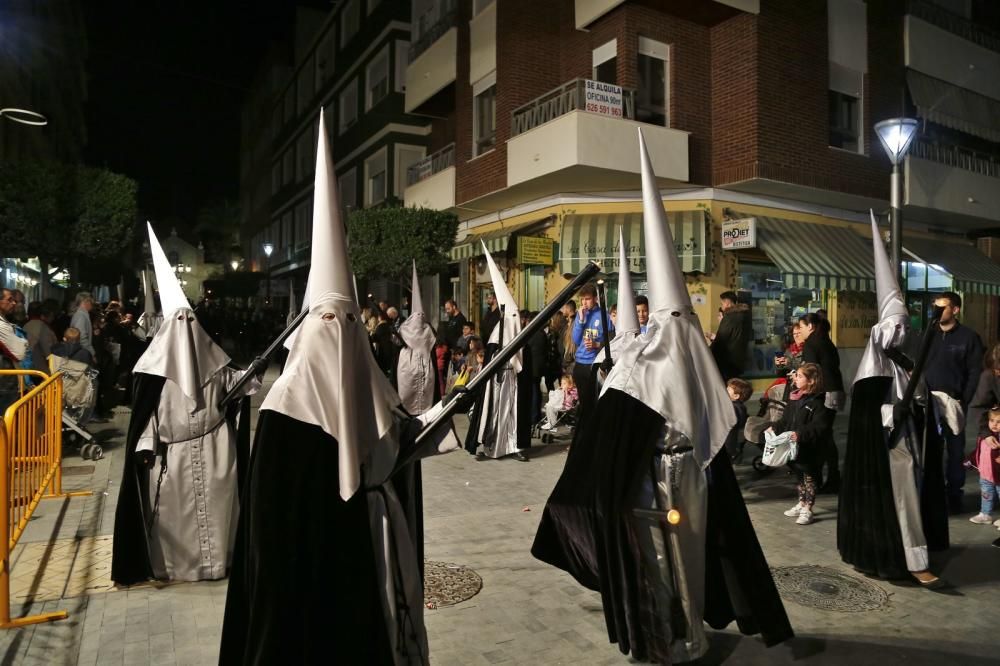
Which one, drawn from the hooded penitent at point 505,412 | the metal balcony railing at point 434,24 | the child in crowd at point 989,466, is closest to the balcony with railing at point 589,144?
the hooded penitent at point 505,412

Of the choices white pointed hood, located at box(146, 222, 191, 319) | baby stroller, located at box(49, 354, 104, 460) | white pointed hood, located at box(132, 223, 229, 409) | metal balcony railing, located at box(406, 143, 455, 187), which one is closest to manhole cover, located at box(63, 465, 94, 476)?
baby stroller, located at box(49, 354, 104, 460)

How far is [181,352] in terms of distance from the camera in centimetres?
461

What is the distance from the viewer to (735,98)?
50.2ft

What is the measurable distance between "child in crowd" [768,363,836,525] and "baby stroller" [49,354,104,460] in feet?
28.3

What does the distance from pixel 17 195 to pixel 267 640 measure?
19407 millimetres

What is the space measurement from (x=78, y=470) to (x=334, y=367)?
25.0ft

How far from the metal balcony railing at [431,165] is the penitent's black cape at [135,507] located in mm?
16207

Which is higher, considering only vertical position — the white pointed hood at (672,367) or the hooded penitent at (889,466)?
the white pointed hood at (672,367)

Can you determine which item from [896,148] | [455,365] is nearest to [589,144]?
[455,365]

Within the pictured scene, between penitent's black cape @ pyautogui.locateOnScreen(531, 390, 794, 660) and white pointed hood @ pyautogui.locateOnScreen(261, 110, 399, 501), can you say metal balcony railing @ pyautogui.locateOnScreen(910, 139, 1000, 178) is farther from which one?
white pointed hood @ pyautogui.locateOnScreen(261, 110, 399, 501)

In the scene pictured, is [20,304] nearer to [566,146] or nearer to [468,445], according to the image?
[468,445]

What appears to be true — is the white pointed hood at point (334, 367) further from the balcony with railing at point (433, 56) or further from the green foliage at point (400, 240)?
the balcony with railing at point (433, 56)

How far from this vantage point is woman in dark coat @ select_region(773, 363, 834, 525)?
6.14 metres

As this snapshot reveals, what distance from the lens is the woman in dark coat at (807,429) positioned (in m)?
6.14
